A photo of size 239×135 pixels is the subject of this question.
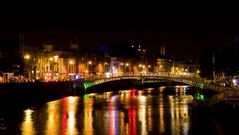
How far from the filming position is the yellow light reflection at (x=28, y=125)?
4047cm

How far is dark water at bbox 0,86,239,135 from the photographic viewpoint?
41281 mm

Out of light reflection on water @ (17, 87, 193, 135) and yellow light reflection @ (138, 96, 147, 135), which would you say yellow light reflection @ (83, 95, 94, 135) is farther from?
yellow light reflection @ (138, 96, 147, 135)

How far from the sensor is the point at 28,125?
43938mm

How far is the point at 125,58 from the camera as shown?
539 ft

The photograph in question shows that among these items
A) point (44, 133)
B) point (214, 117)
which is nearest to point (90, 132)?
point (44, 133)

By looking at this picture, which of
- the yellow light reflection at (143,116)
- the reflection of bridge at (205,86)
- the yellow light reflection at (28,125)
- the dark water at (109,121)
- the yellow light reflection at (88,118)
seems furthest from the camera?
the reflection of bridge at (205,86)

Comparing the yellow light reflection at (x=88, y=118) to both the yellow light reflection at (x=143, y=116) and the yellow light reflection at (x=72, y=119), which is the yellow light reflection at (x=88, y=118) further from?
the yellow light reflection at (x=143, y=116)

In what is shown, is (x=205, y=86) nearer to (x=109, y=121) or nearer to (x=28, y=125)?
(x=109, y=121)

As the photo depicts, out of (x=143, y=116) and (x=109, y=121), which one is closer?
(x=109, y=121)

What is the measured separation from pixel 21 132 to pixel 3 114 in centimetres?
1032

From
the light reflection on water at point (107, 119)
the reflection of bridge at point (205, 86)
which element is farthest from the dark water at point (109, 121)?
the reflection of bridge at point (205, 86)

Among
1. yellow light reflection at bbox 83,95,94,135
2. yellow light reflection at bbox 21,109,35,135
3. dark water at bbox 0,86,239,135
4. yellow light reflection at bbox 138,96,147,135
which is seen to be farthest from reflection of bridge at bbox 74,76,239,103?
yellow light reflection at bbox 21,109,35,135

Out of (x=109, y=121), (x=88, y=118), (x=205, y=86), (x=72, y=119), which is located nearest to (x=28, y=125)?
(x=72, y=119)

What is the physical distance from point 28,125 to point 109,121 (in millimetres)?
6655
